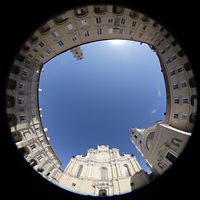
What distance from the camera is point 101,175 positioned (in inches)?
1099

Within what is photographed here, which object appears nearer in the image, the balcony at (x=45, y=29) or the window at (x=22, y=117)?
the balcony at (x=45, y=29)

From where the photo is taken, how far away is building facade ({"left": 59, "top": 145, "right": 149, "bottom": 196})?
2226 cm

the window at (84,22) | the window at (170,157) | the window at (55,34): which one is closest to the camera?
the window at (170,157)

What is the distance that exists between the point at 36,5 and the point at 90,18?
37.4 ft

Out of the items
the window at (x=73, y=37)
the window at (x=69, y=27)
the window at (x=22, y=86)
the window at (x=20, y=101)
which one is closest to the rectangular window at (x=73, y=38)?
the window at (x=73, y=37)

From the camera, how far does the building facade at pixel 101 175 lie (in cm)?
2226

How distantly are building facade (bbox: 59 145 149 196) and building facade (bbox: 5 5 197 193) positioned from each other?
11342 mm

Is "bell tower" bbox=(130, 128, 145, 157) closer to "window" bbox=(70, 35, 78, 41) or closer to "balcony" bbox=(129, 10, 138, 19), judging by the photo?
"balcony" bbox=(129, 10, 138, 19)

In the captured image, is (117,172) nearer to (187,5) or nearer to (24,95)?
(24,95)

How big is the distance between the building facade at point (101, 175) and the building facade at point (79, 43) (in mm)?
11342

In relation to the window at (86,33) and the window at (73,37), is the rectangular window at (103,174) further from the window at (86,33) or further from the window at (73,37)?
the window at (86,33)

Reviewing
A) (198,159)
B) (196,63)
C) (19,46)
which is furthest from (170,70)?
(19,46)

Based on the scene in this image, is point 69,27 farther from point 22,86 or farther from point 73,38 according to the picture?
point 22,86

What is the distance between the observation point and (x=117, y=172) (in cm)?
2691
